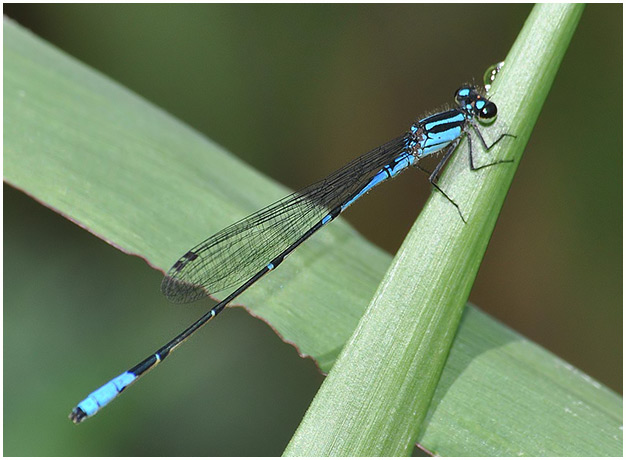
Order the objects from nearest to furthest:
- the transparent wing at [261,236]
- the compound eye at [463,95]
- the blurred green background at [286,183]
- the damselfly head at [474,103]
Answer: the damselfly head at [474,103] → the transparent wing at [261,236] → the compound eye at [463,95] → the blurred green background at [286,183]

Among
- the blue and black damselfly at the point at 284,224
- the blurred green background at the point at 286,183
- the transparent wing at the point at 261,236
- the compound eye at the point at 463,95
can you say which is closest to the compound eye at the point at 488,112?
the blue and black damselfly at the point at 284,224

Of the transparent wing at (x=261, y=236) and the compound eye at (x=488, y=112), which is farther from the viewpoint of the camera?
the transparent wing at (x=261, y=236)

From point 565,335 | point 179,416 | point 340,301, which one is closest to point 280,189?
point 340,301

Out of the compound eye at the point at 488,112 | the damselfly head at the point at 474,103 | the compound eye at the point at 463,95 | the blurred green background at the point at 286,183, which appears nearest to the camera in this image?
the compound eye at the point at 488,112

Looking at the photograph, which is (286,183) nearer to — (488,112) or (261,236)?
(261,236)

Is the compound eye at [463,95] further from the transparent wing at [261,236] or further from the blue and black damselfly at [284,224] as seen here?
the transparent wing at [261,236]

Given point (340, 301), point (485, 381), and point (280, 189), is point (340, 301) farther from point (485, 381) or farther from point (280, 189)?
point (280, 189)

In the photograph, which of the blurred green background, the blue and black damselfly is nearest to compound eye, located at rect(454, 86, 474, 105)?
the blue and black damselfly

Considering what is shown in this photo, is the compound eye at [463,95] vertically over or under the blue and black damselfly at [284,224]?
over
